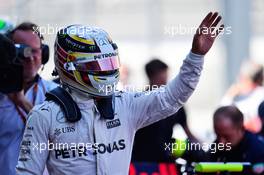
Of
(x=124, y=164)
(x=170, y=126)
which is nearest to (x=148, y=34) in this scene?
(x=170, y=126)

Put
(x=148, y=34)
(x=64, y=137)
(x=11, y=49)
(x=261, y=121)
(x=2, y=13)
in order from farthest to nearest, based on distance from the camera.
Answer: (x=148, y=34) → (x=2, y=13) → (x=261, y=121) → (x=11, y=49) → (x=64, y=137)

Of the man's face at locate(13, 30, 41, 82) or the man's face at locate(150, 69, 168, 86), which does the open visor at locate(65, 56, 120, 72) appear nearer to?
the man's face at locate(13, 30, 41, 82)

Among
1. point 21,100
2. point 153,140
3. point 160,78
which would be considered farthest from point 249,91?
point 21,100

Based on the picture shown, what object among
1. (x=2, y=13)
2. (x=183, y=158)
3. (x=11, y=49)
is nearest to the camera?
(x=11, y=49)

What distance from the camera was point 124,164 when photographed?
476cm

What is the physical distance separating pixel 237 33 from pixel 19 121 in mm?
6729

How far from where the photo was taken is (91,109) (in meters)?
4.77

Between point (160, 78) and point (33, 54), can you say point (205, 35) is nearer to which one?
point (33, 54)

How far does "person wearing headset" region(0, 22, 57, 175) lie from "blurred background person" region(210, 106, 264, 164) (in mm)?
1518

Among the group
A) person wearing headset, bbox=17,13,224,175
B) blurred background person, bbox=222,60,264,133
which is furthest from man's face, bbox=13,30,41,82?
blurred background person, bbox=222,60,264,133

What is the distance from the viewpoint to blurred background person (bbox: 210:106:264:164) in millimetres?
6758

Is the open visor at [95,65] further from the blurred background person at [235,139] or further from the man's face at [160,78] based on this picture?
the man's face at [160,78]

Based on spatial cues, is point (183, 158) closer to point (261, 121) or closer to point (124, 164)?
point (124, 164)

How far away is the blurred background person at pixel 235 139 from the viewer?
6758 mm
